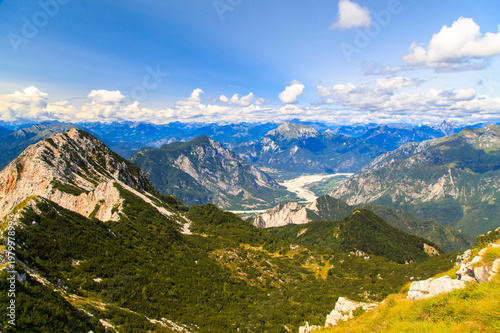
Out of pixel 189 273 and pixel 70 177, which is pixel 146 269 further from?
pixel 70 177

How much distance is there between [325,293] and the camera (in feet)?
275

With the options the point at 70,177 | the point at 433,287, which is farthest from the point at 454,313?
the point at 70,177

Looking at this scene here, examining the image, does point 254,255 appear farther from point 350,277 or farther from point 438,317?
point 438,317

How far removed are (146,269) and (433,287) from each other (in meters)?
55.7

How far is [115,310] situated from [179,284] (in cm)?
2604

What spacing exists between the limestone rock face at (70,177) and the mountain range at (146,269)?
831 mm

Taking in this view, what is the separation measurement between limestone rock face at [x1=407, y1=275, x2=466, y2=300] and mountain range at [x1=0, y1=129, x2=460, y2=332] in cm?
3507

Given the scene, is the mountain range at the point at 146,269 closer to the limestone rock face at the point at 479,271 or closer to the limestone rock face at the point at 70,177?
the limestone rock face at the point at 70,177

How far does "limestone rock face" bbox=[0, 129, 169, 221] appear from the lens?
356ft

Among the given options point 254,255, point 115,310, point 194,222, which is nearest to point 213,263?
point 254,255

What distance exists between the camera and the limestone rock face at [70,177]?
108m

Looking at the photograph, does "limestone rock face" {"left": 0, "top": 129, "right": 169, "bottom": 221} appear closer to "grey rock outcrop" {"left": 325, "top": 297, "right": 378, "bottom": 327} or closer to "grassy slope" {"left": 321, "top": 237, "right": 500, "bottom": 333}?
"grey rock outcrop" {"left": 325, "top": 297, "right": 378, "bottom": 327}

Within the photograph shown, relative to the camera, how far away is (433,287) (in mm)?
22781

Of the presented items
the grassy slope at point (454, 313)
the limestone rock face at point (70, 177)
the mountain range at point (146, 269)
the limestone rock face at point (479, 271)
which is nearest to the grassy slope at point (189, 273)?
the mountain range at point (146, 269)
